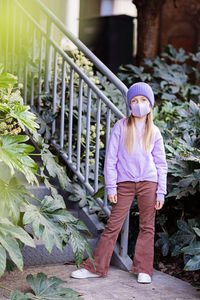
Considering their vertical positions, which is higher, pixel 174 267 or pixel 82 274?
pixel 82 274

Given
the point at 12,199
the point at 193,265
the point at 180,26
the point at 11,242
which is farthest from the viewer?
the point at 180,26

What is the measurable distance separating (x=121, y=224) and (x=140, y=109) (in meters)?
0.77

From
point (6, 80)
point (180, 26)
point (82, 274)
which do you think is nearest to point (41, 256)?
point (82, 274)

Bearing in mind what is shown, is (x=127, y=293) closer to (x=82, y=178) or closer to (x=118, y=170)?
(x=118, y=170)

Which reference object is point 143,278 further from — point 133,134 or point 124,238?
point 133,134

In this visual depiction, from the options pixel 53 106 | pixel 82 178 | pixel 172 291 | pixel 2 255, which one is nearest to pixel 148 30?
pixel 53 106

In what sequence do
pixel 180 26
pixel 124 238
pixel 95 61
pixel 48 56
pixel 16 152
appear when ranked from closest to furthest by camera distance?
pixel 16 152 < pixel 124 238 < pixel 95 61 < pixel 48 56 < pixel 180 26

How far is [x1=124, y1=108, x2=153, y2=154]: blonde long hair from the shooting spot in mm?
3389

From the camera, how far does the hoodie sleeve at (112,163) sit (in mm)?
3381

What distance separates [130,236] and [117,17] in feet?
19.4

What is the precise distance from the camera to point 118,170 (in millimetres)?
3436

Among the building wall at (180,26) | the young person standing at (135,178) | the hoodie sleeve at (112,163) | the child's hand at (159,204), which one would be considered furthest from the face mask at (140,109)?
the building wall at (180,26)

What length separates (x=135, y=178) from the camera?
3395mm

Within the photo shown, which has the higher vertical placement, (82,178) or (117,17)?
(117,17)
